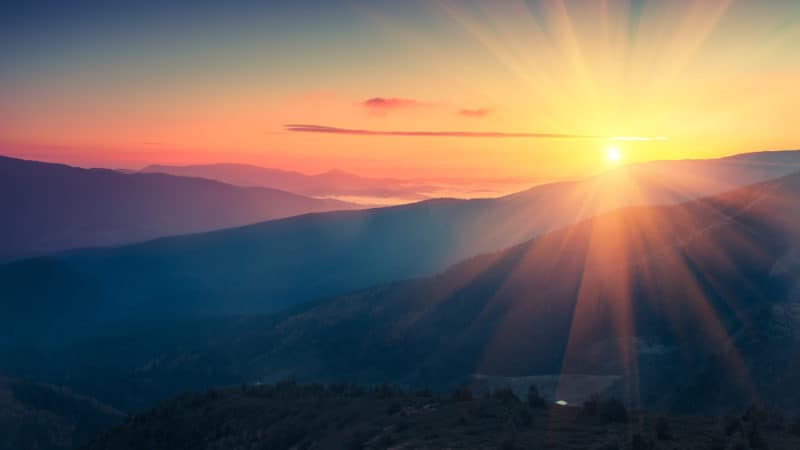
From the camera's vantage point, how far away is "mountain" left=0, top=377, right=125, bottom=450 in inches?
2783

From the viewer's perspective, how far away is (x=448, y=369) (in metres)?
74.9

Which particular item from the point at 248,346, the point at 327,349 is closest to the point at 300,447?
the point at 327,349

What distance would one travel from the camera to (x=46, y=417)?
75938mm

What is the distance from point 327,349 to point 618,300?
44251 mm

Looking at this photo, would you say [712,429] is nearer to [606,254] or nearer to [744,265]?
[744,265]

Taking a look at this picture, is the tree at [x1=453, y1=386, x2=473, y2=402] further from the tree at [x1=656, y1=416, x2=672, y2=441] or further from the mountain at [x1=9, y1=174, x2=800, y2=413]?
the mountain at [x1=9, y1=174, x2=800, y2=413]

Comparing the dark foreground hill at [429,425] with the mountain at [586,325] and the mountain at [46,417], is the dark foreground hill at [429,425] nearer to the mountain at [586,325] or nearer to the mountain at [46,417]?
the mountain at [586,325]

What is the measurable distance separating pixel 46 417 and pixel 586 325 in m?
57.6

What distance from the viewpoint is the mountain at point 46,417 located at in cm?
7069

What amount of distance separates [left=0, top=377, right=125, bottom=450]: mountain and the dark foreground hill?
33.3 metres

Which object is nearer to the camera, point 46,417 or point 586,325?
point 586,325

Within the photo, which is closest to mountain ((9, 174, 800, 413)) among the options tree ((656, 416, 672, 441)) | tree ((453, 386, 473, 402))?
tree ((453, 386, 473, 402))

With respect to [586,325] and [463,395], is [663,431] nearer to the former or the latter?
[463,395]

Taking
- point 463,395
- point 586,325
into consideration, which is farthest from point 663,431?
point 586,325
